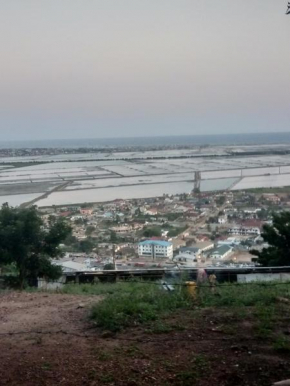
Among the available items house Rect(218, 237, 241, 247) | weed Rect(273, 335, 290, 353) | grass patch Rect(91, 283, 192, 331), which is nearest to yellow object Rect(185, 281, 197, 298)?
→ grass patch Rect(91, 283, 192, 331)

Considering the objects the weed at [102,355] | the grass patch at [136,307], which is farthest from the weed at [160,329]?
the weed at [102,355]

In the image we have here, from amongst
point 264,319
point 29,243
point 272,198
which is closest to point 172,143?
point 272,198

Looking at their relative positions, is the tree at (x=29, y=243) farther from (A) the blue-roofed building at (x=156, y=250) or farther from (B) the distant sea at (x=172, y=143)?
(B) the distant sea at (x=172, y=143)

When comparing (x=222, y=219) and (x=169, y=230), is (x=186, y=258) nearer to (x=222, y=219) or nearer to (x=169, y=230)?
(x=169, y=230)

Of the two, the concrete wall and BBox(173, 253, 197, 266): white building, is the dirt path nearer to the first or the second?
the concrete wall

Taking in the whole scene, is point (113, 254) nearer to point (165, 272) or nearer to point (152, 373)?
point (165, 272)

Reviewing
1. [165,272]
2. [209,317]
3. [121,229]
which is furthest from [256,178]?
[209,317]

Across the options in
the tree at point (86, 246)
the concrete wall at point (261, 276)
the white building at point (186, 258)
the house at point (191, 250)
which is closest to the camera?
the concrete wall at point (261, 276)
